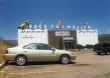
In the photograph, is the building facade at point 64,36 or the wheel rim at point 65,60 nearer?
the wheel rim at point 65,60

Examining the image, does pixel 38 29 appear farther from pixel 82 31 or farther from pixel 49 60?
pixel 49 60

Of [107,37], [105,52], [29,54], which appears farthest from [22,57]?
[107,37]

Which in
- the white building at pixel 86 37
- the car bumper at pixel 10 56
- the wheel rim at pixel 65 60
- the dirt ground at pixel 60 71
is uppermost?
the white building at pixel 86 37

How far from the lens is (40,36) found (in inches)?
2534

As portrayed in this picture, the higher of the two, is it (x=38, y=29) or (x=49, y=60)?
(x=38, y=29)

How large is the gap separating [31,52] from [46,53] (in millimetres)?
1056

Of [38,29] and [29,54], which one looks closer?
[29,54]

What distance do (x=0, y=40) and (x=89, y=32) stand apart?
41935 millimetres

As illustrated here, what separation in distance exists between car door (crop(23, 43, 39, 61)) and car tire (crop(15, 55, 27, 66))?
29 centimetres

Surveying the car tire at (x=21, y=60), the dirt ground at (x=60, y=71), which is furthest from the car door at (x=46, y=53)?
the dirt ground at (x=60, y=71)

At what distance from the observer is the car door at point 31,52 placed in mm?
18592

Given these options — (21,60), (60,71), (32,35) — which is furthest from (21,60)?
(32,35)

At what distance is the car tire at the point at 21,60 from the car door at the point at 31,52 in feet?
0.96

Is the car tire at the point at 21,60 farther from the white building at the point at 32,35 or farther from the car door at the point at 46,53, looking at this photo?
the white building at the point at 32,35
